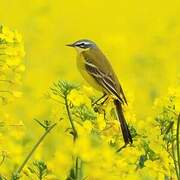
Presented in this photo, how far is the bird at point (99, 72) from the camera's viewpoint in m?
5.00

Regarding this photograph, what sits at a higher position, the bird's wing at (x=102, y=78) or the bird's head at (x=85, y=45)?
the bird's head at (x=85, y=45)

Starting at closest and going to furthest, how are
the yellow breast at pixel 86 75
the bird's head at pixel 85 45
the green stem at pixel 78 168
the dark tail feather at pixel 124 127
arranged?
the green stem at pixel 78 168
the dark tail feather at pixel 124 127
the yellow breast at pixel 86 75
the bird's head at pixel 85 45

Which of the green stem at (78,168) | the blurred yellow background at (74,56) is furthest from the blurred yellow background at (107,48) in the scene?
the green stem at (78,168)

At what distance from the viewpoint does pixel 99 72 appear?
5629mm

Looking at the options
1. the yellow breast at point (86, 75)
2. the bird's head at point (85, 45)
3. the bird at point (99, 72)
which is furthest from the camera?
the bird's head at point (85, 45)

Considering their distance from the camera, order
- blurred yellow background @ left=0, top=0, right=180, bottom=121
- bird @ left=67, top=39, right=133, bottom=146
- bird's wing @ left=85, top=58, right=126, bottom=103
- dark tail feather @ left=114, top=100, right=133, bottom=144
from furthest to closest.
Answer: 1. blurred yellow background @ left=0, top=0, right=180, bottom=121
2. bird's wing @ left=85, top=58, right=126, bottom=103
3. bird @ left=67, top=39, right=133, bottom=146
4. dark tail feather @ left=114, top=100, right=133, bottom=144

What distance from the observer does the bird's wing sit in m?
5.29

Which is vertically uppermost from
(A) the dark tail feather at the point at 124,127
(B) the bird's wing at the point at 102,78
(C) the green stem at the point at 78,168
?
(B) the bird's wing at the point at 102,78

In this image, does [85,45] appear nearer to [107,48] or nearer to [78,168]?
[78,168]

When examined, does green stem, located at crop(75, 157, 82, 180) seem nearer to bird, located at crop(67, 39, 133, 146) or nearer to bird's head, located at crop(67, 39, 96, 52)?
bird, located at crop(67, 39, 133, 146)

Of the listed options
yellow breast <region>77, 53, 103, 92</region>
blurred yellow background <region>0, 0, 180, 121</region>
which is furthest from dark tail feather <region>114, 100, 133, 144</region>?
yellow breast <region>77, 53, 103, 92</region>

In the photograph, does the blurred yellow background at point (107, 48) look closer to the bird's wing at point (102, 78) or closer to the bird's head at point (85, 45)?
the bird's wing at point (102, 78)

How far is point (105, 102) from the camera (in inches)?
190

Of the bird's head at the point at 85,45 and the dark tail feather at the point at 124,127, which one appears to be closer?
the dark tail feather at the point at 124,127
